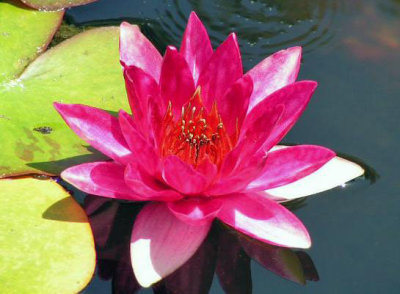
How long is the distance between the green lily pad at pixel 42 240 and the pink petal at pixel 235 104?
1.73ft

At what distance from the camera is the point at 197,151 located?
1.85m

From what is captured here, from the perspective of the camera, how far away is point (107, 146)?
1.83 m

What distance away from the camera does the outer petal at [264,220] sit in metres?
1.68

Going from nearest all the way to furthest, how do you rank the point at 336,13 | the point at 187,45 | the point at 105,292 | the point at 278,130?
the point at 105,292 < the point at 278,130 < the point at 187,45 < the point at 336,13

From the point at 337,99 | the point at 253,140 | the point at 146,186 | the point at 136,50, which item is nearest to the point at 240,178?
the point at 253,140

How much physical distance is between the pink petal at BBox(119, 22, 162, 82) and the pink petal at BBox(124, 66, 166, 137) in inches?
7.0

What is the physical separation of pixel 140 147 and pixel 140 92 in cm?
20

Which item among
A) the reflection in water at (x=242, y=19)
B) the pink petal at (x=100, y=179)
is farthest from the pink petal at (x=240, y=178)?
the reflection in water at (x=242, y=19)

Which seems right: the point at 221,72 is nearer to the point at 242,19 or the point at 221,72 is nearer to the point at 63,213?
the point at 63,213

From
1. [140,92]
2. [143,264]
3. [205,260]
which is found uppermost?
[140,92]

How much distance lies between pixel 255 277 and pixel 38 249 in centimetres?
63

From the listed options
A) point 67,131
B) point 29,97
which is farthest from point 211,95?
point 29,97

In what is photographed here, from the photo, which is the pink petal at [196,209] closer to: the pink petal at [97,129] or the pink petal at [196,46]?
the pink petal at [97,129]

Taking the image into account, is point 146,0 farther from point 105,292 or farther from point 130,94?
point 105,292
